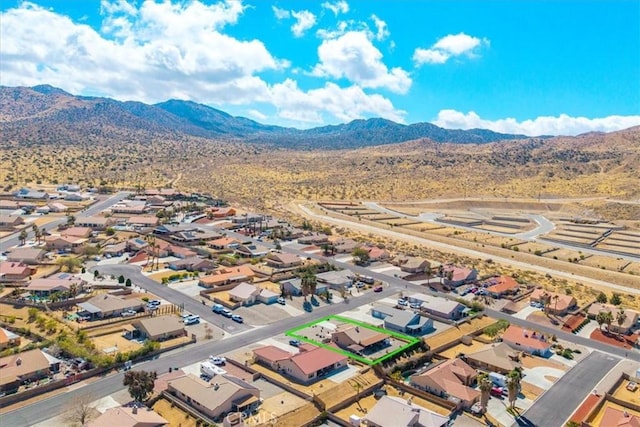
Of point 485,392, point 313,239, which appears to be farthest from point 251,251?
point 485,392

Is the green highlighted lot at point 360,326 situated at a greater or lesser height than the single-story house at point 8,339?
greater

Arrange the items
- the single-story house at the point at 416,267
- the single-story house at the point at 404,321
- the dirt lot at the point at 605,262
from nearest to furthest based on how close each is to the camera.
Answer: the single-story house at the point at 404,321 → the single-story house at the point at 416,267 → the dirt lot at the point at 605,262

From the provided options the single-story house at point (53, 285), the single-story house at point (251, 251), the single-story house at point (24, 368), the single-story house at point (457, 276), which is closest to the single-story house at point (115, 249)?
the single-story house at point (53, 285)

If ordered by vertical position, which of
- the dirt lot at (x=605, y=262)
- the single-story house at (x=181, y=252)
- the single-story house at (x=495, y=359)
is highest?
the dirt lot at (x=605, y=262)

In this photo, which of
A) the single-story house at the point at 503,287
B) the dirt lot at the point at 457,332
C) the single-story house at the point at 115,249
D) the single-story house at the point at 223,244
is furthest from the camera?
the single-story house at the point at 223,244

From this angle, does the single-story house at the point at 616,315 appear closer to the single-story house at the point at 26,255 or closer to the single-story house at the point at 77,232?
the single-story house at the point at 26,255

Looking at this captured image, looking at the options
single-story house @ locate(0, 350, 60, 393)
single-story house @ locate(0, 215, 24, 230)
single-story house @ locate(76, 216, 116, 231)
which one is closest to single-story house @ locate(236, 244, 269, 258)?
single-story house @ locate(76, 216, 116, 231)
